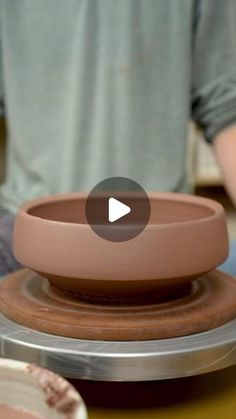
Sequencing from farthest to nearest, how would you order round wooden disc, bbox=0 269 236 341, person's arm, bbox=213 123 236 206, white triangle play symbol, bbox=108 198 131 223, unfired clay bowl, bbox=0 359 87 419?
person's arm, bbox=213 123 236 206 → white triangle play symbol, bbox=108 198 131 223 → round wooden disc, bbox=0 269 236 341 → unfired clay bowl, bbox=0 359 87 419

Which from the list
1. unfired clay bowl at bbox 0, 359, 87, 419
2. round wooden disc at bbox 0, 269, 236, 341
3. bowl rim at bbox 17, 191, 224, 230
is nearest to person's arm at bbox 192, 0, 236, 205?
bowl rim at bbox 17, 191, 224, 230

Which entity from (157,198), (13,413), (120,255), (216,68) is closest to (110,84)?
(216,68)

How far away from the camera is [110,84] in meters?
1.22

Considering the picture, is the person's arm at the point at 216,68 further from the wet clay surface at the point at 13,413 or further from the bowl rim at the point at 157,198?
the wet clay surface at the point at 13,413

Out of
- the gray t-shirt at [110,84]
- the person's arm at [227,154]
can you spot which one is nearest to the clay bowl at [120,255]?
the person's arm at [227,154]

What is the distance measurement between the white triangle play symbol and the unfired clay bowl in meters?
0.30

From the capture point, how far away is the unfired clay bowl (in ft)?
1.24

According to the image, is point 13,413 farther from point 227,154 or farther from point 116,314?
point 227,154

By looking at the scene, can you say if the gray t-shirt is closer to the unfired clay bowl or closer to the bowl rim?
the bowl rim

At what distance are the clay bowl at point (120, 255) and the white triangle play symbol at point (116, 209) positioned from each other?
0.37ft

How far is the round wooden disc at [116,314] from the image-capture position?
21.4 inches

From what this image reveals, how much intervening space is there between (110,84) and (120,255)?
0.73m

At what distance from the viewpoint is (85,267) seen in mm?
548

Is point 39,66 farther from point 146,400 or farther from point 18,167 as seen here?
point 146,400
